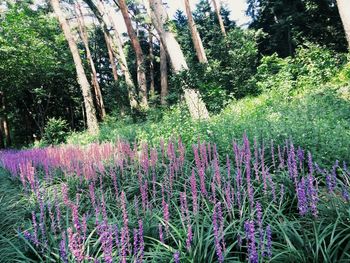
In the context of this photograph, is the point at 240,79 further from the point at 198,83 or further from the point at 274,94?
the point at 198,83

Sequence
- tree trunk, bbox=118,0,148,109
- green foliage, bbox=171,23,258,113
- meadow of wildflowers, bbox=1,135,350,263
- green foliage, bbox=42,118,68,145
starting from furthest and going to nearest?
green foliage, bbox=42,118,68,145 < tree trunk, bbox=118,0,148,109 < green foliage, bbox=171,23,258,113 < meadow of wildflowers, bbox=1,135,350,263

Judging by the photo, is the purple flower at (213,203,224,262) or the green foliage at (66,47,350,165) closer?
the purple flower at (213,203,224,262)

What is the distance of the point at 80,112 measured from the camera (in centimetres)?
3406

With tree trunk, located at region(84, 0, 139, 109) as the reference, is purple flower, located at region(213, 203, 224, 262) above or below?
below

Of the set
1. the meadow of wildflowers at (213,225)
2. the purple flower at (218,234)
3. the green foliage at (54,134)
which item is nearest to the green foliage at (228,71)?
the meadow of wildflowers at (213,225)

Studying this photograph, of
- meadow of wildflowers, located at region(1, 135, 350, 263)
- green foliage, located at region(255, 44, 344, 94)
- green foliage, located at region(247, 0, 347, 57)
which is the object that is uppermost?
green foliage, located at region(247, 0, 347, 57)

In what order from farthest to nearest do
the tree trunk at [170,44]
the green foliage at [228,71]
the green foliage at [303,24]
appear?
the green foliage at [303,24]
the green foliage at [228,71]
the tree trunk at [170,44]

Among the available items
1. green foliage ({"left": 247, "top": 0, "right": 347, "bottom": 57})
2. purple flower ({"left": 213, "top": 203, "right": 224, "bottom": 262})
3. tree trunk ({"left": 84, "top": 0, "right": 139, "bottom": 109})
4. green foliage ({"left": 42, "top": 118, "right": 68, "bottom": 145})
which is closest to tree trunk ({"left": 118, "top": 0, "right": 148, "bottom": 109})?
tree trunk ({"left": 84, "top": 0, "right": 139, "bottom": 109})

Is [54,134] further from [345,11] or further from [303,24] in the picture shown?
[303,24]

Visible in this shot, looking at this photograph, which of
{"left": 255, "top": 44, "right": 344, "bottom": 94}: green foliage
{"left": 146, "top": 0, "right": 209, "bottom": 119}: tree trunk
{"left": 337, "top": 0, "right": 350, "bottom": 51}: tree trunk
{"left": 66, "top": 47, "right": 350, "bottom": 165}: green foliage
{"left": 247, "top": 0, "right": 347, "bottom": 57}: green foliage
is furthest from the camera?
{"left": 247, "top": 0, "right": 347, "bottom": 57}: green foliage

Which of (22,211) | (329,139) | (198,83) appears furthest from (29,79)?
(329,139)

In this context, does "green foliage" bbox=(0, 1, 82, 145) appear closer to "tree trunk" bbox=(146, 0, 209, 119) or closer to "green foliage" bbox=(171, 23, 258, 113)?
"green foliage" bbox=(171, 23, 258, 113)

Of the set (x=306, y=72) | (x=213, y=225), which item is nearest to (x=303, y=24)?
(x=306, y=72)

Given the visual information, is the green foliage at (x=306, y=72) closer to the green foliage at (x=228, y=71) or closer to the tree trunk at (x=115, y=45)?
the green foliage at (x=228, y=71)
